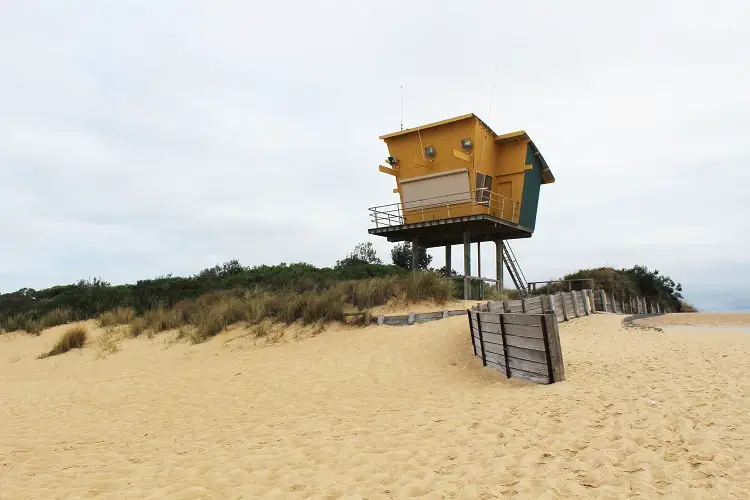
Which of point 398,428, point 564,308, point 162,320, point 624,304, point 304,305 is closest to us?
point 398,428

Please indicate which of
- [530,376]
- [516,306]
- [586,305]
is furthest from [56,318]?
[586,305]

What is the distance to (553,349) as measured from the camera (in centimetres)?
753

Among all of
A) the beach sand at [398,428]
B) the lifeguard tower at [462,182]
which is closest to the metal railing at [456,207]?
the lifeguard tower at [462,182]

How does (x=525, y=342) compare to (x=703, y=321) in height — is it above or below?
above

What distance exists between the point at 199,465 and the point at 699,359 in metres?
9.10

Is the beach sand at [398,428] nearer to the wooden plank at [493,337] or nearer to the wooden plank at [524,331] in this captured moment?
the wooden plank at [493,337]

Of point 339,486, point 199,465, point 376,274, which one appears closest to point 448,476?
point 339,486

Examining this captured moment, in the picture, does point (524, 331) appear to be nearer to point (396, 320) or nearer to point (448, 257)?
point (396, 320)

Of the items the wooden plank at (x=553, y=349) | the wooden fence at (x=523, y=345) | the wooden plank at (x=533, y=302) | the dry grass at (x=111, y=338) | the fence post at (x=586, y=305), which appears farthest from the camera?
the fence post at (x=586, y=305)

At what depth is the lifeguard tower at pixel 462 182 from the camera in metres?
20.9

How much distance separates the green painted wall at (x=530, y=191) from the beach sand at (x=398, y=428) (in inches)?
455

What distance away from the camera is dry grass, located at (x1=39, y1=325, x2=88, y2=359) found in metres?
17.3

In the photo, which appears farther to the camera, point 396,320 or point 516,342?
point 396,320

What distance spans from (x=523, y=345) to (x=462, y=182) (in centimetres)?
1390
